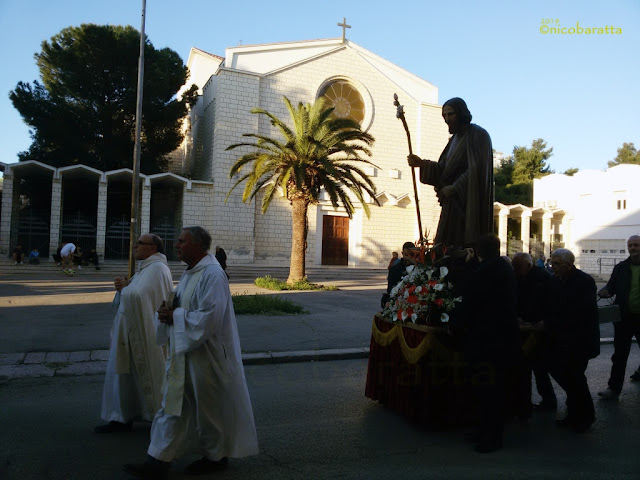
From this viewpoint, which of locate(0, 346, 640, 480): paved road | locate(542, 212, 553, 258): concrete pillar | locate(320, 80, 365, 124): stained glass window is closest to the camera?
locate(0, 346, 640, 480): paved road

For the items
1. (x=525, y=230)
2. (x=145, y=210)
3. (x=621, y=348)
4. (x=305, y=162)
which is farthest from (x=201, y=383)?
(x=525, y=230)

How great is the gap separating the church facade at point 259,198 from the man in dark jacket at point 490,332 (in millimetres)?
22624

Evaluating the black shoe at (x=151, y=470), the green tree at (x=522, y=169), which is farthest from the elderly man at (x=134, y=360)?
the green tree at (x=522, y=169)

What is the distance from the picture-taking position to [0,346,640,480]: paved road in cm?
371

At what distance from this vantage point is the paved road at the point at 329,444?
146 inches

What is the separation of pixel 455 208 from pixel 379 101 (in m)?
28.5

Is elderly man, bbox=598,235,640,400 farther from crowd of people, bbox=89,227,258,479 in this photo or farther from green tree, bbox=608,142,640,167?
green tree, bbox=608,142,640,167

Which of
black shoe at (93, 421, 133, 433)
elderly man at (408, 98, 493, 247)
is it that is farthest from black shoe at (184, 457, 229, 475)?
elderly man at (408, 98, 493, 247)

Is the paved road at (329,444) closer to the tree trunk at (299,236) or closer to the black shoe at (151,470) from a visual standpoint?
the black shoe at (151,470)

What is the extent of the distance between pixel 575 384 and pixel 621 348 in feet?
5.41

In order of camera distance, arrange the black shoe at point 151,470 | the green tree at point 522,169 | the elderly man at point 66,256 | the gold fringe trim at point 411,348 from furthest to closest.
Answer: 1. the green tree at point 522,169
2. the elderly man at point 66,256
3. the gold fringe trim at point 411,348
4. the black shoe at point 151,470

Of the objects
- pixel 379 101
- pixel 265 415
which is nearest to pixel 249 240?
pixel 379 101

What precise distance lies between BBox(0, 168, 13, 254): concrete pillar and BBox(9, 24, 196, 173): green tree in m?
5.17

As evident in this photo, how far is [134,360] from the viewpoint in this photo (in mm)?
4434
